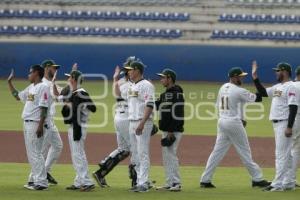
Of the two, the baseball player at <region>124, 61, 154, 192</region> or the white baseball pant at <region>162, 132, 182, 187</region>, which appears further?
the white baseball pant at <region>162, 132, 182, 187</region>

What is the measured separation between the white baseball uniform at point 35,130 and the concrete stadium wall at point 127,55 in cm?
2010

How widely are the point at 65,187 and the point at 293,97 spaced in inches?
140

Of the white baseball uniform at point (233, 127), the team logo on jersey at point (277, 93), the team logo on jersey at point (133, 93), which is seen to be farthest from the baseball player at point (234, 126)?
the team logo on jersey at point (133, 93)

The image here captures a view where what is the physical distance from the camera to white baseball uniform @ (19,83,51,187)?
12.1 m

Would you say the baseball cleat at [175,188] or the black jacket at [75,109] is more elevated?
the black jacket at [75,109]

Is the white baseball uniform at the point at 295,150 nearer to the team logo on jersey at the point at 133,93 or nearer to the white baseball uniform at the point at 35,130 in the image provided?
the team logo on jersey at the point at 133,93

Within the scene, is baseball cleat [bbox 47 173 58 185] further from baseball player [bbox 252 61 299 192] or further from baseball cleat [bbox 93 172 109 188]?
baseball player [bbox 252 61 299 192]

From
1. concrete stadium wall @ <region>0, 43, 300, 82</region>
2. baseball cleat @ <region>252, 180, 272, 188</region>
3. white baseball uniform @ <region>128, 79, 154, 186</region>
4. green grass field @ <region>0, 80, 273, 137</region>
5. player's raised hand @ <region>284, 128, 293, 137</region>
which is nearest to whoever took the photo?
player's raised hand @ <region>284, 128, 293, 137</region>

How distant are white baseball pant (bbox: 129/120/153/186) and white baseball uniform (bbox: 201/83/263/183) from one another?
3.56 ft

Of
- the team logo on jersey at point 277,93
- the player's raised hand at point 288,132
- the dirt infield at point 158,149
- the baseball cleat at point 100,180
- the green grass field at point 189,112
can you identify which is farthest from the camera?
the green grass field at point 189,112

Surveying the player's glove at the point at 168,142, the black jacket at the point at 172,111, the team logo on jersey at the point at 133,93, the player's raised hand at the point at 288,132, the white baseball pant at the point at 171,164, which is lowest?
the white baseball pant at the point at 171,164

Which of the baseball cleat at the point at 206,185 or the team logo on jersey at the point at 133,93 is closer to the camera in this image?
the team logo on jersey at the point at 133,93

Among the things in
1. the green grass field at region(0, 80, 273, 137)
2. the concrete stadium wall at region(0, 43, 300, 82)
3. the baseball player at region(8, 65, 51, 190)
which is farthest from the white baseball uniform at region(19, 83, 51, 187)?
the concrete stadium wall at region(0, 43, 300, 82)

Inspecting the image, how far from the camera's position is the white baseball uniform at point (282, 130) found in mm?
12008
